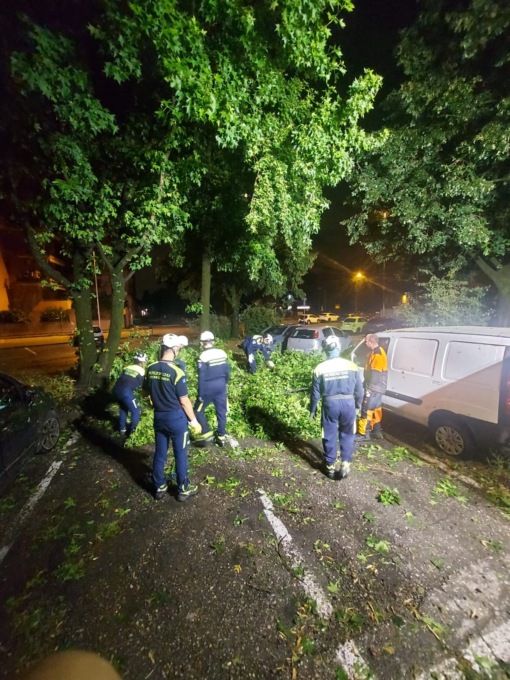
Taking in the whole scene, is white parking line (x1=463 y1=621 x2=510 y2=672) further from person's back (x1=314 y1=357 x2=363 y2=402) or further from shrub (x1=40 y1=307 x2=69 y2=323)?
shrub (x1=40 y1=307 x2=69 y2=323)

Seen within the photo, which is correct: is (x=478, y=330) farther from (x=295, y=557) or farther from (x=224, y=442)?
(x=224, y=442)

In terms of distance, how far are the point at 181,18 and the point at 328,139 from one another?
134 inches

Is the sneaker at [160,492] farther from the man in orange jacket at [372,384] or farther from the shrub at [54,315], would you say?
the shrub at [54,315]

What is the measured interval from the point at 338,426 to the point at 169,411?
223 cm

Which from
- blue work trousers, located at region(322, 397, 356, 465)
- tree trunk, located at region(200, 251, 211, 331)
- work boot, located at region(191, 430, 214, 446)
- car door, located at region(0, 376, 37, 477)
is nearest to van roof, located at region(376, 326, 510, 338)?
blue work trousers, located at region(322, 397, 356, 465)

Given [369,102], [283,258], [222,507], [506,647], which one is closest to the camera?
[506,647]

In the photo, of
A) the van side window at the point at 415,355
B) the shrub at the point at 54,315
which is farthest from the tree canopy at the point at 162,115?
the shrub at the point at 54,315

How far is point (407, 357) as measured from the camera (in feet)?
19.4

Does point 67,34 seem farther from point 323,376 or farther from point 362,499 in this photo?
point 362,499

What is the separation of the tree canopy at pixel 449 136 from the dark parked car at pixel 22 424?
922cm

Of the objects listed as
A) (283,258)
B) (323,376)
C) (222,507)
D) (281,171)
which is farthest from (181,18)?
(283,258)

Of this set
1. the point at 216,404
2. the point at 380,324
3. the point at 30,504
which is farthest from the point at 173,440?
the point at 380,324

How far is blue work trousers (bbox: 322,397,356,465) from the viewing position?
4.38m

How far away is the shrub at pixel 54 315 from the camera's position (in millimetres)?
33188
